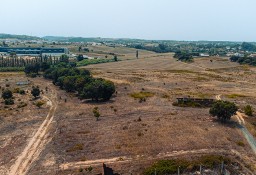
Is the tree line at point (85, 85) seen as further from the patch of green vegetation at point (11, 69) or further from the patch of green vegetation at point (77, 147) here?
the patch of green vegetation at point (11, 69)

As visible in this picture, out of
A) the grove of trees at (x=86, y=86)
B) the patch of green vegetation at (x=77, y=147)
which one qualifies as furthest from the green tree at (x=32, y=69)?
the patch of green vegetation at (x=77, y=147)

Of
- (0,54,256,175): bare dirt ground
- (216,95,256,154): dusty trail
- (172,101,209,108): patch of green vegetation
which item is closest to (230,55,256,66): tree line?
(0,54,256,175): bare dirt ground

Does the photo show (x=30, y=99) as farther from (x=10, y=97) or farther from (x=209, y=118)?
(x=209, y=118)

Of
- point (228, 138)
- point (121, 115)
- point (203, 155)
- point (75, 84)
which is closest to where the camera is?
point (203, 155)

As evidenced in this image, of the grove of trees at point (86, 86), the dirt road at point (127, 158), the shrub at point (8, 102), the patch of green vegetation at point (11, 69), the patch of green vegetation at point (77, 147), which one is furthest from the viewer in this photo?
the patch of green vegetation at point (11, 69)

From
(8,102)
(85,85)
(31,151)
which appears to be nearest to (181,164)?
(31,151)

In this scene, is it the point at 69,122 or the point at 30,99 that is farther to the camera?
the point at 30,99

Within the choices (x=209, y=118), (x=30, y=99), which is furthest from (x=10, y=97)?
(x=209, y=118)
